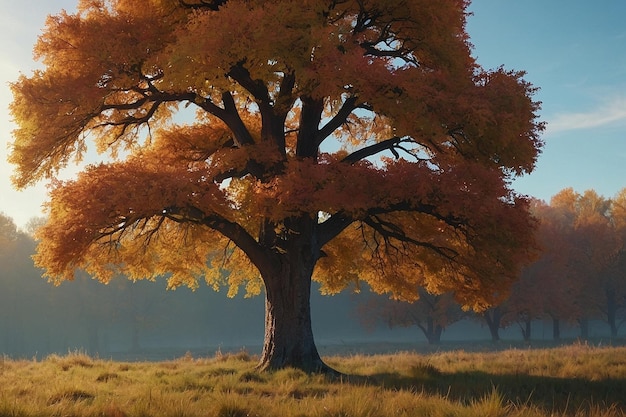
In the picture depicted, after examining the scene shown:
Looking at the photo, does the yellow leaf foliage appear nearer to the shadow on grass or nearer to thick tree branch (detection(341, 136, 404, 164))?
thick tree branch (detection(341, 136, 404, 164))

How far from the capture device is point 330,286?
18.0m

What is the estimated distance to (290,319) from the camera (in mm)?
13727

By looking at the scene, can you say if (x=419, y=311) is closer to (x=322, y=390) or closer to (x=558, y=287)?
(x=558, y=287)

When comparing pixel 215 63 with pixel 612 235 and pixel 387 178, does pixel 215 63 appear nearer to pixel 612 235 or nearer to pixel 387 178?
pixel 387 178

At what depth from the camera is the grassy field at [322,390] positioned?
6.55m

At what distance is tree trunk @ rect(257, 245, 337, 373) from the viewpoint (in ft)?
44.0

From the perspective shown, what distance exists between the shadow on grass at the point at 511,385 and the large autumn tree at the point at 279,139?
8.11ft

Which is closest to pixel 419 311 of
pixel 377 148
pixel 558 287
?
pixel 558 287

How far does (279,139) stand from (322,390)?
7.25 meters

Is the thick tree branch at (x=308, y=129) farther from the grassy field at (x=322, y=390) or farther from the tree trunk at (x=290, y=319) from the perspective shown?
the grassy field at (x=322, y=390)

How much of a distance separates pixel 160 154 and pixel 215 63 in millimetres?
5198

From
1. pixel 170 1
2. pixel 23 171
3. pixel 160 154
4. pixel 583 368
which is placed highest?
pixel 170 1

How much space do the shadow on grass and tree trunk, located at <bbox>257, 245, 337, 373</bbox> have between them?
2056 mm

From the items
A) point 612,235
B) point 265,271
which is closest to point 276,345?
point 265,271
